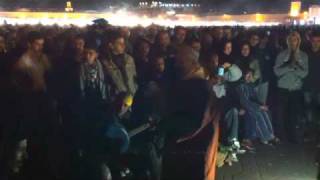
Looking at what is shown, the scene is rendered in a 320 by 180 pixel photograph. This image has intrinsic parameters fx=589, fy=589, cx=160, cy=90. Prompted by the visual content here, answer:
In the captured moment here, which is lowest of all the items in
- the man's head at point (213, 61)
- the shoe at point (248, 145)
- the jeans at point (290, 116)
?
the shoe at point (248, 145)

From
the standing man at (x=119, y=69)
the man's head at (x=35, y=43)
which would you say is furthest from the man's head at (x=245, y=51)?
the man's head at (x=35, y=43)

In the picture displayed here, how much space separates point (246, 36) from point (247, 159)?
2.11 m

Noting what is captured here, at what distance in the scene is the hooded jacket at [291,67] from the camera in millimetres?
9406

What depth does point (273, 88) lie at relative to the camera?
31.9 ft

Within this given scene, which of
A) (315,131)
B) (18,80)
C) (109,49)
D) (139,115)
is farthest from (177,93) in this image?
(315,131)

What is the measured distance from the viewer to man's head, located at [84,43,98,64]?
23.5 feet

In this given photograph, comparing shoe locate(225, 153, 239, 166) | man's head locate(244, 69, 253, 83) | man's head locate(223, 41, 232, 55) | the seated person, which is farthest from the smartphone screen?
shoe locate(225, 153, 239, 166)

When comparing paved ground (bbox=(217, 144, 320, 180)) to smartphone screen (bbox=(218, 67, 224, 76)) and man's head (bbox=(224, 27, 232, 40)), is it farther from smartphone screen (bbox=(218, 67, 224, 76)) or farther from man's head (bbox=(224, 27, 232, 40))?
man's head (bbox=(224, 27, 232, 40))

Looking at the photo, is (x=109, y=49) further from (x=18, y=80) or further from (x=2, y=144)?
(x=2, y=144)

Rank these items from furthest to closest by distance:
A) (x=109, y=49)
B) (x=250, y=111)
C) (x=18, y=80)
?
1. (x=250, y=111)
2. (x=109, y=49)
3. (x=18, y=80)

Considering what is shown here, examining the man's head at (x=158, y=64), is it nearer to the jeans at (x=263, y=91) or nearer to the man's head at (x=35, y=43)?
the man's head at (x=35, y=43)

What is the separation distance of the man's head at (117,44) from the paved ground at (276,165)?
2.09 m

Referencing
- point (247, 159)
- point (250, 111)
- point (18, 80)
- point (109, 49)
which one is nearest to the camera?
point (18, 80)

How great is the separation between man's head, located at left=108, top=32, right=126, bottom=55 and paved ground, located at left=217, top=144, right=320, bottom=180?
2088 mm
